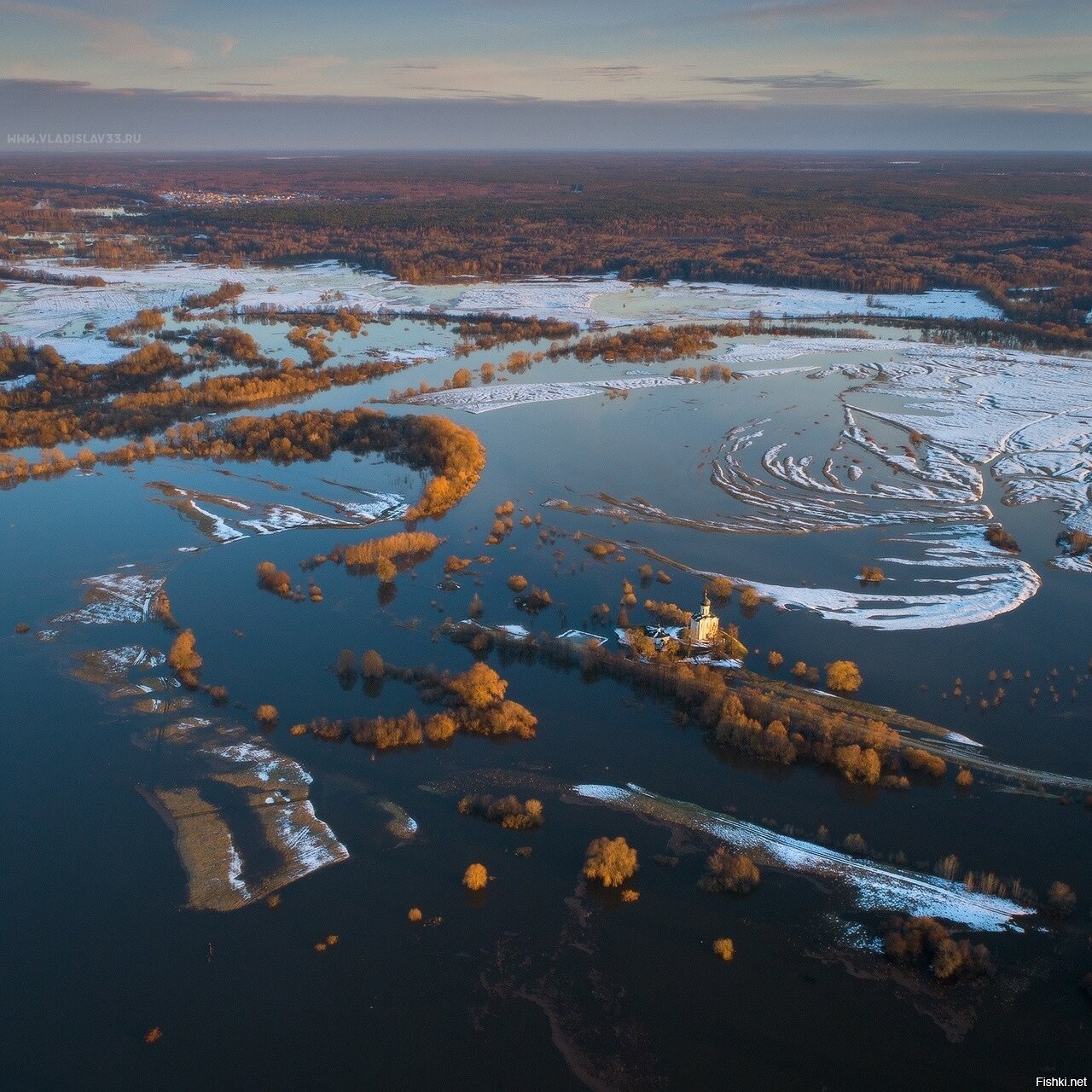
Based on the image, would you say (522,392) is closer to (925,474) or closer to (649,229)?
(925,474)

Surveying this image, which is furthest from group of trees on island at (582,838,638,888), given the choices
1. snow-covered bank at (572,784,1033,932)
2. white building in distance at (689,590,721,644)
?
white building in distance at (689,590,721,644)

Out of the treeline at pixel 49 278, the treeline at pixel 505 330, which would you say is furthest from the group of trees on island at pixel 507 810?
the treeline at pixel 49 278

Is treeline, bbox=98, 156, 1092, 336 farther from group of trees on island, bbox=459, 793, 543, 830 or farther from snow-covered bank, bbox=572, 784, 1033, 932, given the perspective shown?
group of trees on island, bbox=459, 793, 543, 830

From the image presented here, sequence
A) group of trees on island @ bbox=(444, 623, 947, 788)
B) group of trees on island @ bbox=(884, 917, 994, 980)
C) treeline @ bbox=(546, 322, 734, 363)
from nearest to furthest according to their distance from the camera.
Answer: group of trees on island @ bbox=(884, 917, 994, 980) < group of trees on island @ bbox=(444, 623, 947, 788) < treeline @ bbox=(546, 322, 734, 363)

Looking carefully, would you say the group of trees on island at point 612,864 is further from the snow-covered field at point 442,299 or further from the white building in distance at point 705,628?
the snow-covered field at point 442,299

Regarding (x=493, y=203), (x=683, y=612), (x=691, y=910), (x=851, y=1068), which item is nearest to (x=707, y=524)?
(x=683, y=612)

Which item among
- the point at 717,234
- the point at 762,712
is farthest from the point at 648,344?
the point at 717,234
